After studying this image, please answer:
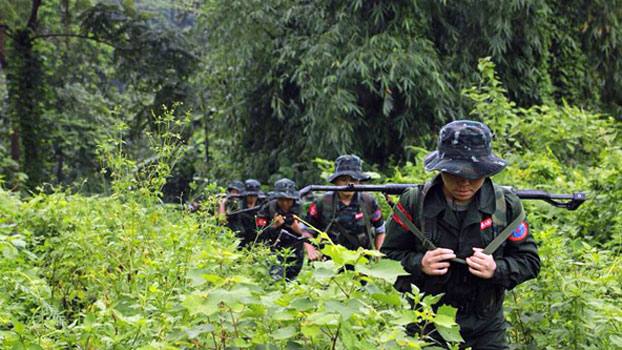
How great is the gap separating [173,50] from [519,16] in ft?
26.9

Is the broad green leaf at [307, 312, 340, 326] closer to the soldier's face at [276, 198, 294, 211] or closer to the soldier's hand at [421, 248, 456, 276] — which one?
the soldier's hand at [421, 248, 456, 276]

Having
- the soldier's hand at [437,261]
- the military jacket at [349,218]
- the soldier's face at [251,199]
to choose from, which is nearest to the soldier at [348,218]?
the military jacket at [349,218]

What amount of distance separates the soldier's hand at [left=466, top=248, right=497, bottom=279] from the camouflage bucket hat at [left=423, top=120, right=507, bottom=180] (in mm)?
355

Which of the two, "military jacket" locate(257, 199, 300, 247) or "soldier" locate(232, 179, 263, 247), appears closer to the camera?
"military jacket" locate(257, 199, 300, 247)

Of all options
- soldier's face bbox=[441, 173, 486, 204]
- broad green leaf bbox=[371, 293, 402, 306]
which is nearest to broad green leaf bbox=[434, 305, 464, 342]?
broad green leaf bbox=[371, 293, 402, 306]

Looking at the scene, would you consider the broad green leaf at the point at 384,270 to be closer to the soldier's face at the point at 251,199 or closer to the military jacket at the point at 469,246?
the military jacket at the point at 469,246

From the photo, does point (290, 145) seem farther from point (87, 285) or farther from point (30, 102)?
point (87, 285)

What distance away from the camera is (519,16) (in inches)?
509

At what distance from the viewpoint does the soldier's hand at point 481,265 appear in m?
3.04

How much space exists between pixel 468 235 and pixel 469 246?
51mm

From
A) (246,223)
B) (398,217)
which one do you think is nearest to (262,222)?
(246,223)

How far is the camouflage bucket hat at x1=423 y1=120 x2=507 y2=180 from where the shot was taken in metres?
→ 3.04

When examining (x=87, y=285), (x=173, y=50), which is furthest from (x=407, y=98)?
(x=87, y=285)

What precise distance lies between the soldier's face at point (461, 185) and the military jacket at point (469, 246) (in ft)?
0.20
